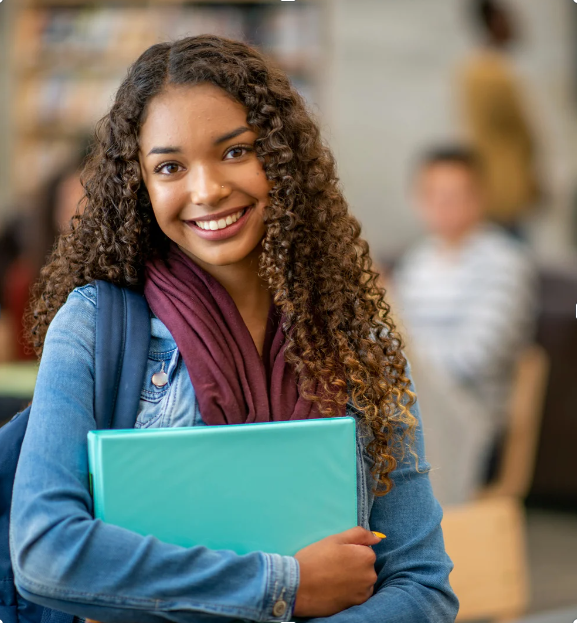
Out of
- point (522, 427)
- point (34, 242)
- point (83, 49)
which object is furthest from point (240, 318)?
point (83, 49)

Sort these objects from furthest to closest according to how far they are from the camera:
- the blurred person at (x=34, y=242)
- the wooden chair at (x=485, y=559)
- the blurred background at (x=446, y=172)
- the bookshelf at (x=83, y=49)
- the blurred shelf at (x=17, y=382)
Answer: the bookshelf at (x=83, y=49) → the blurred background at (x=446, y=172) → the blurred person at (x=34, y=242) → the blurred shelf at (x=17, y=382) → the wooden chair at (x=485, y=559)

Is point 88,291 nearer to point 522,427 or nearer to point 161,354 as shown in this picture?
point 161,354

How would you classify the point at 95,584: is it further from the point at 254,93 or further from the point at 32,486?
the point at 254,93

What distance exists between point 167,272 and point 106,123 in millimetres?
205

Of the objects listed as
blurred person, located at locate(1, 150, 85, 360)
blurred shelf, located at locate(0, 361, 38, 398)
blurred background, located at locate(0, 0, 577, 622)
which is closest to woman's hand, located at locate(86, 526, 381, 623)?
blurred shelf, located at locate(0, 361, 38, 398)

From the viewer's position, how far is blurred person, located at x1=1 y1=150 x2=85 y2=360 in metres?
2.62

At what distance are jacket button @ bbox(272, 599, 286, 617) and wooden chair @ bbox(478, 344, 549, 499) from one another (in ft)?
8.20

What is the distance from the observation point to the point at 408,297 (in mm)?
3729

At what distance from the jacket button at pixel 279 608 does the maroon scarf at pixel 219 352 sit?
0.20 m

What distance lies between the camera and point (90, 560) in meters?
0.86

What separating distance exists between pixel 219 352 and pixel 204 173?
0.21 meters

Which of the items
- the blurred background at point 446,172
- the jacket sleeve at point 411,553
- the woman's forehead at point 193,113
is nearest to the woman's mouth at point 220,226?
the woman's forehead at point 193,113

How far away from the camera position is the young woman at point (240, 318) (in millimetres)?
918

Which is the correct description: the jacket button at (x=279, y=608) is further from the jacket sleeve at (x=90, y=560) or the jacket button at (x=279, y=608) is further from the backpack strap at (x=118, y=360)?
the backpack strap at (x=118, y=360)
